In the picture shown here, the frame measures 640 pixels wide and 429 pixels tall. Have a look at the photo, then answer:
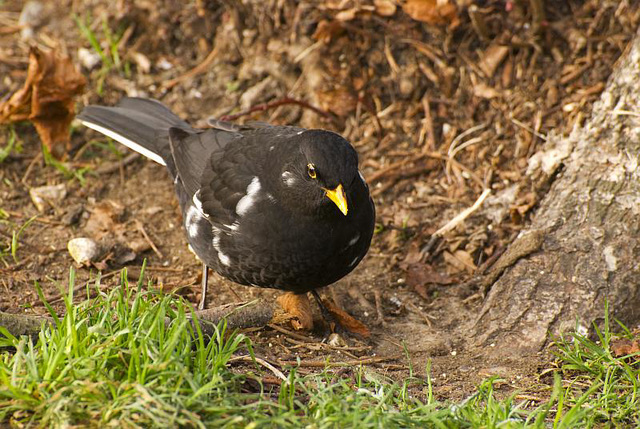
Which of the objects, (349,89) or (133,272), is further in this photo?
(349,89)

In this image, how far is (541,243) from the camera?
4.59 metres

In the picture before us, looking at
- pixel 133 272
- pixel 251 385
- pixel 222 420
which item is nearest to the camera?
pixel 222 420

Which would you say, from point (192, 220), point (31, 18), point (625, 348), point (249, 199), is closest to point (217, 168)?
point (192, 220)

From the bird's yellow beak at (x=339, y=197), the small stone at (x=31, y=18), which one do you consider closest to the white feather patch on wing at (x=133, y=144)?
the bird's yellow beak at (x=339, y=197)

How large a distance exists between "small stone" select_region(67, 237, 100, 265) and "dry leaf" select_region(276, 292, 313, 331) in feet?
4.10

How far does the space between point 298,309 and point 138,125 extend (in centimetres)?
188

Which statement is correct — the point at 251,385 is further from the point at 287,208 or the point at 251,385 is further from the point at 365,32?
the point at 365,32

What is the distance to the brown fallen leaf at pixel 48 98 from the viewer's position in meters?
5.70

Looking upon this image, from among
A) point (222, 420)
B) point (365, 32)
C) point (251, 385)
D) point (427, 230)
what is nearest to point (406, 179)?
point (427, 230)

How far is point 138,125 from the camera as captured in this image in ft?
17.9

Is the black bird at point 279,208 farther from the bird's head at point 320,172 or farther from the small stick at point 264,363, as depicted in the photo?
the small stick at point 264,363

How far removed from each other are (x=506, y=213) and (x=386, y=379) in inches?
77.7

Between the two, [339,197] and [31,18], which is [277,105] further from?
[31,18]

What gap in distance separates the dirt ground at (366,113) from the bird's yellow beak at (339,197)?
922mm
